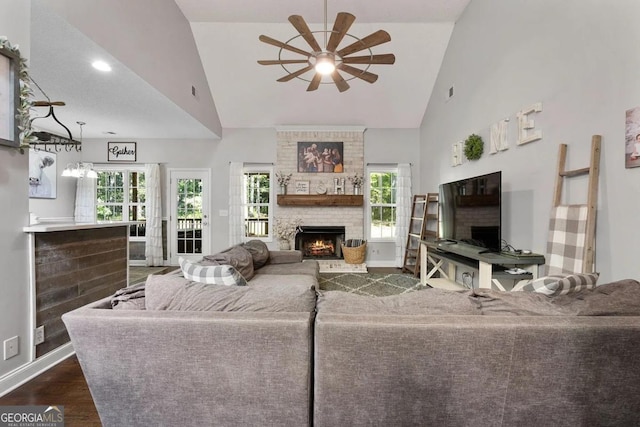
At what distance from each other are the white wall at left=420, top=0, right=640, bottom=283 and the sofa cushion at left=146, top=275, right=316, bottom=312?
222 cm

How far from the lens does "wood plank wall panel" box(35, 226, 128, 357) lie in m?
2.19

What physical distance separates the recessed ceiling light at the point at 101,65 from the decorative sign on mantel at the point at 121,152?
3.40 meters

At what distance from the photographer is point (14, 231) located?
6.36ft

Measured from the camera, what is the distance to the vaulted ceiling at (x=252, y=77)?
10.4 ft

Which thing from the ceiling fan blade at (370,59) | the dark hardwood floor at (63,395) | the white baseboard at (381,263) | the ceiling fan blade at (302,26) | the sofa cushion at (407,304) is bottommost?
the dark hardwood floor at (63,395)

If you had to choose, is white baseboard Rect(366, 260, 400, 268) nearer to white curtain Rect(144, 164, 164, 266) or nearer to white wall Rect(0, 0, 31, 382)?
white curtain Rect(144, 164, 164, 266)

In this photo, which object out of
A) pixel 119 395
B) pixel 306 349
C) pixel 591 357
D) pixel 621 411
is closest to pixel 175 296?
pixel 119 395

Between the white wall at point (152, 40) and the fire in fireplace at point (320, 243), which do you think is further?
the fire in fireplace at point (320, 243)

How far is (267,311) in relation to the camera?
1.28 meters

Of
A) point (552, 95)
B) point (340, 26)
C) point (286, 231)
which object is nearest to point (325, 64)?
point (340, 26)

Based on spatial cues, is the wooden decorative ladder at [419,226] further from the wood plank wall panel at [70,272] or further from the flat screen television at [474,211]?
the wood plank wall panel at [70,272]

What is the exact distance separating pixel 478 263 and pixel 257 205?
428 centimetres

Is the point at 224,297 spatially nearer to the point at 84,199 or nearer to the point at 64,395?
the point at 64,395

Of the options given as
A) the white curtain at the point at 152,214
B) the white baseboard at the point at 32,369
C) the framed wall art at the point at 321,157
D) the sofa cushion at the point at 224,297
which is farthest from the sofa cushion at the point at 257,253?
the white curtain at the point at 152,214
